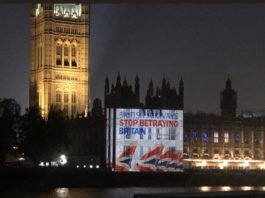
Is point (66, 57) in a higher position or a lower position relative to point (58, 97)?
higher

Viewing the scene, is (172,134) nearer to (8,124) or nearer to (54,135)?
(54,135)

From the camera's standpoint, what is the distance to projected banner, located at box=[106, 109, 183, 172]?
53.8 metres

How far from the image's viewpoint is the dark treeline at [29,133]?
54375 mm

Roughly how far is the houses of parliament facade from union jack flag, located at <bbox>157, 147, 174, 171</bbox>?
15.9ft

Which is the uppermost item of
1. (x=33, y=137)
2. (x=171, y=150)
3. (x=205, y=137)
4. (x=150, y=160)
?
(x=205, y=137)

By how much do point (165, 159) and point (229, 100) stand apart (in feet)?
88.6

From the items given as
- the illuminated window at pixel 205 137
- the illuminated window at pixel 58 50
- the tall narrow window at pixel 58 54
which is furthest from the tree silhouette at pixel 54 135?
the illuminated window at pixel 58 50

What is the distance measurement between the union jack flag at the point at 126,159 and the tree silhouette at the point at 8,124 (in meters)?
8.14

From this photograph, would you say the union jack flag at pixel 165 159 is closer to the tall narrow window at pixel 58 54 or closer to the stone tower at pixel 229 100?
the stone tower at pixel 229 100

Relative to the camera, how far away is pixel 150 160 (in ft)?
179

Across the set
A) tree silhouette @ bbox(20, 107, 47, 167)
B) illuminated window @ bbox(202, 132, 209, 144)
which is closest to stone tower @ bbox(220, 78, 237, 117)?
illuminated window @ bbox(202, 132, 209, 144)

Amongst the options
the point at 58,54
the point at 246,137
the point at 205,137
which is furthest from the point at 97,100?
the point at 58,54

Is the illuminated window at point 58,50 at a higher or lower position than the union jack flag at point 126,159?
higher

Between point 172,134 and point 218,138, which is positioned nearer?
point 172,134
